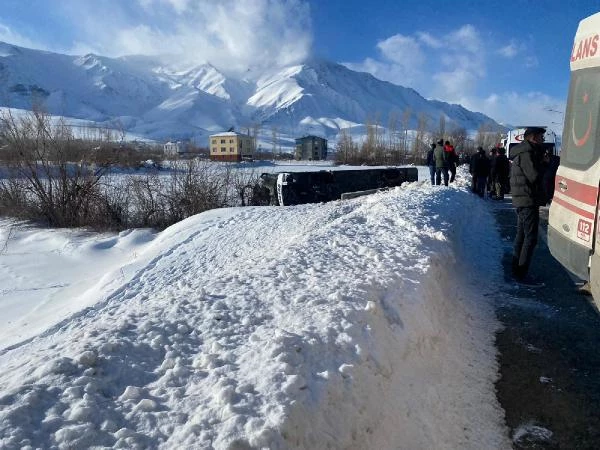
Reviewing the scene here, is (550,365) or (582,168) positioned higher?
(582,168)

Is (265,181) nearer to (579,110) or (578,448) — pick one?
(579,110)

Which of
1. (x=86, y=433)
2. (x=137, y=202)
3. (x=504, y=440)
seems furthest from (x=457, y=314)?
(x=137, y=202)

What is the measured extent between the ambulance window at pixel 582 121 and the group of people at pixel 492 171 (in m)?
11.4

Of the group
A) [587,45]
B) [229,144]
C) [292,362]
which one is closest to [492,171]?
[587,45]

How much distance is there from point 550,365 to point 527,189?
9.31 ft

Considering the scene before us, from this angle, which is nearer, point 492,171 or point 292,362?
point 292,362

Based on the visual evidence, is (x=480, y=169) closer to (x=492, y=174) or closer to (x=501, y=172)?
(x=492, y=174)

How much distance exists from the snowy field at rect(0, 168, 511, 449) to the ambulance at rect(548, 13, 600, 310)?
3.86ft

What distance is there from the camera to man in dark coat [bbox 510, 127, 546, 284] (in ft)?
19.7

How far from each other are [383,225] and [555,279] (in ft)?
8.87

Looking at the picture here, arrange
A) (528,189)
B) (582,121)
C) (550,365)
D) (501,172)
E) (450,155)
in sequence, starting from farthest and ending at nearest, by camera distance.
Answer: (450,155), (501,172), (528,189), (582,121), (550,365)

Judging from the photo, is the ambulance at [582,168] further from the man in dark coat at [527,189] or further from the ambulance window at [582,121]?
the man in dark coat at [527,189]

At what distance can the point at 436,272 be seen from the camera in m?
5.57

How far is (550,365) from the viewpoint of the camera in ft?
13.1
